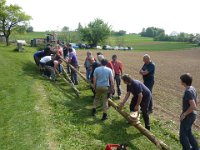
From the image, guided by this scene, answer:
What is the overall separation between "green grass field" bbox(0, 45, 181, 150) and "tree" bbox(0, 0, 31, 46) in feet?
110

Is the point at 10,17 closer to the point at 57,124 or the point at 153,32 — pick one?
the point at 57,124

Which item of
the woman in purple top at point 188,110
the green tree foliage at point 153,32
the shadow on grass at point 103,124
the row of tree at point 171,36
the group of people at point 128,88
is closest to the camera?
the woman in purple top at point 188,110

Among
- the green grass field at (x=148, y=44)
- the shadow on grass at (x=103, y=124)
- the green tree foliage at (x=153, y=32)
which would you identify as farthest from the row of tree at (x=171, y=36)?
the shadow on grass at (x=103, y=124)

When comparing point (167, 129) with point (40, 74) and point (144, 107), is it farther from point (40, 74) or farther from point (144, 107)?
point (40, 74)

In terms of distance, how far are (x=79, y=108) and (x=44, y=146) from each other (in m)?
4.45

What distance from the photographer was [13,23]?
4803 cm

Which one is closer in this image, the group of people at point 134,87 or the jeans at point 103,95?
the group of people at point 134,87

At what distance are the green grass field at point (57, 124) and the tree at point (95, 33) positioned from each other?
6829 centimetres

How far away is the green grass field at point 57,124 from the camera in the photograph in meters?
9.09

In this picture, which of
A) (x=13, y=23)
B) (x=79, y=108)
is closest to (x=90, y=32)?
(x=13, y=23)

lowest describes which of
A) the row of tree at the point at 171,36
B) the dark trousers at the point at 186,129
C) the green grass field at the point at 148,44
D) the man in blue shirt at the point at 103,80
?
the green grass field at the point at 148,44

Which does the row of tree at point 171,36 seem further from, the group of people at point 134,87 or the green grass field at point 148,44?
the group of people at point 134,87

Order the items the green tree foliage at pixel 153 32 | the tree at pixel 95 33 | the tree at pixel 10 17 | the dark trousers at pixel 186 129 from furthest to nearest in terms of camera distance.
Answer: the green tree foliage at pixel 153 32, the tree at pixel 95 33, the tree at pixel 10 17, the dark trousers at pixel 186 129

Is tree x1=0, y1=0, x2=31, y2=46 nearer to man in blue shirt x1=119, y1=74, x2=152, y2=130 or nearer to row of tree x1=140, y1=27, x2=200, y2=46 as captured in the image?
man in blue shirt x1=119, y1=74, x2=152, y2=130
